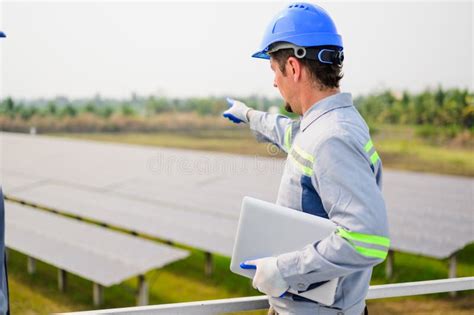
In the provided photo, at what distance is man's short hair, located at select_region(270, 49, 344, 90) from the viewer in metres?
1.10

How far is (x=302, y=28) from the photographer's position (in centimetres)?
110

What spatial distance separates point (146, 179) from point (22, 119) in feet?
32.8

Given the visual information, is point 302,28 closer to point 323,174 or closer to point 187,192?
point 323,174

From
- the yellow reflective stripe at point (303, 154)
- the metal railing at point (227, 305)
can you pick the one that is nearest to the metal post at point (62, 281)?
the metal railing at point (227, 305)

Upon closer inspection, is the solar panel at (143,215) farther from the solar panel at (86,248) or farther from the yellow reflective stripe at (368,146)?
the yellow reflective stripe at (368,146)

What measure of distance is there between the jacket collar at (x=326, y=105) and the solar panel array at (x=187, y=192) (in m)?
4.12

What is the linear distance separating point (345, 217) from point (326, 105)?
0.27 m

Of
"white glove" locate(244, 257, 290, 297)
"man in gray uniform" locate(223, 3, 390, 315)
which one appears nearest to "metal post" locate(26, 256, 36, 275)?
"man in gray uniform" locate(223, 3, 390, 315)

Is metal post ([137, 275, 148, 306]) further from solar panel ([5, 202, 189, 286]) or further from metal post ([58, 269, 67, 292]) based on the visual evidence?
metal post ([58, 269, 67, 292])

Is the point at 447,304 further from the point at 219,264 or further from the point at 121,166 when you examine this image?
the point at 121,166

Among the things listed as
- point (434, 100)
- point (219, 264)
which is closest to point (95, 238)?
point (219, 264)

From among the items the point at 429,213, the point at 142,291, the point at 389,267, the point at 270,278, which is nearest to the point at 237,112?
the point at 270,278

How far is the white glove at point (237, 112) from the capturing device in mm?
1611

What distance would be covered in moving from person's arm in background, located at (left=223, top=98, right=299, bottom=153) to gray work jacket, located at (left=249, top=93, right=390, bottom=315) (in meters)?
0.28
